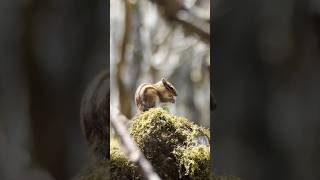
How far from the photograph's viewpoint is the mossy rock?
2.87m

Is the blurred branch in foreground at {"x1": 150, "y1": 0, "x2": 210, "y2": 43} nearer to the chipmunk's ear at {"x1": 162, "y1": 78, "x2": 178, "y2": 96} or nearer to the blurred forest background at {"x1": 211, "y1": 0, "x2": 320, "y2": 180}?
the blurred forest background at {"x1": 211, "y1": 0, "x2": 320, "y2": 180}

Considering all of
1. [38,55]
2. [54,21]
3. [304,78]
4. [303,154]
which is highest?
[54,21]

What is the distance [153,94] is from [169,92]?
0.09m

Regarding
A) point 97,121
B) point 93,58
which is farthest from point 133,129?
point 93,58

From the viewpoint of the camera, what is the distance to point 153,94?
291cm

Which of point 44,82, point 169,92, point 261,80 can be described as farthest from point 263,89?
point 44,82

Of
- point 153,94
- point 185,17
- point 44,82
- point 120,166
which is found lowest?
point 120,166

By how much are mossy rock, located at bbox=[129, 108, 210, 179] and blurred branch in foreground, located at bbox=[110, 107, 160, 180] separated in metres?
0.03

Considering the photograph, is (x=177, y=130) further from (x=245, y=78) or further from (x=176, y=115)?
(x=245, y=78)

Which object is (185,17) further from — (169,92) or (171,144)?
(171,144)

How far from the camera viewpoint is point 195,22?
290 cm

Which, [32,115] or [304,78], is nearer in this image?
[32,115]

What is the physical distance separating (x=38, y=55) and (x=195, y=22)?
87 centimetres

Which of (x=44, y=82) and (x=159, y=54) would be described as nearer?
(x=44, y=82)
